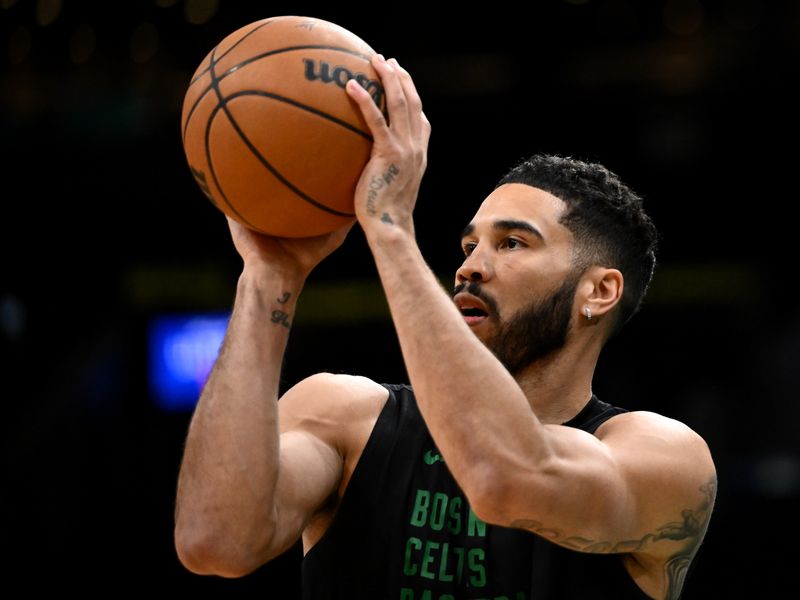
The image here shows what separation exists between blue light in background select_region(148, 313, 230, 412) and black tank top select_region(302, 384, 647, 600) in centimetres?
675

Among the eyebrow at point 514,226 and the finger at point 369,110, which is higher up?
the eyebrow at point 514,226

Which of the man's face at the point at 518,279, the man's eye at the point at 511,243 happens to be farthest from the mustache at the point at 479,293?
→ the man's eye at the point at 511,243

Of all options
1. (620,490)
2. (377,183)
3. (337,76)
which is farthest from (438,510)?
(337,76)

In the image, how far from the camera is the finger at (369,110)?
2607 millimetres

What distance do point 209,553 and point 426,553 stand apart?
1.86 feet

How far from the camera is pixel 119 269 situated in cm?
977

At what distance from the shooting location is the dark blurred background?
8445 millimetres

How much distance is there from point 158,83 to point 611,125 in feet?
12.3

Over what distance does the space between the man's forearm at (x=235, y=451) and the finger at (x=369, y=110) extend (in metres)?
0.56

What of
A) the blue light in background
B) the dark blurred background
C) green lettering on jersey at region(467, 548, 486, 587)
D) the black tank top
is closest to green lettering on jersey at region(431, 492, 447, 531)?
the black tank top

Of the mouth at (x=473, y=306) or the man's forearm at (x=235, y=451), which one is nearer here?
the man's forearm at (x=235, y=451)

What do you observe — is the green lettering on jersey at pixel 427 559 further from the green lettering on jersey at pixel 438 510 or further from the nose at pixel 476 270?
the nose at pixel 476 270

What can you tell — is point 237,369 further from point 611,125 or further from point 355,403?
point 611,125

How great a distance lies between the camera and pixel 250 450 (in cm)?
267
